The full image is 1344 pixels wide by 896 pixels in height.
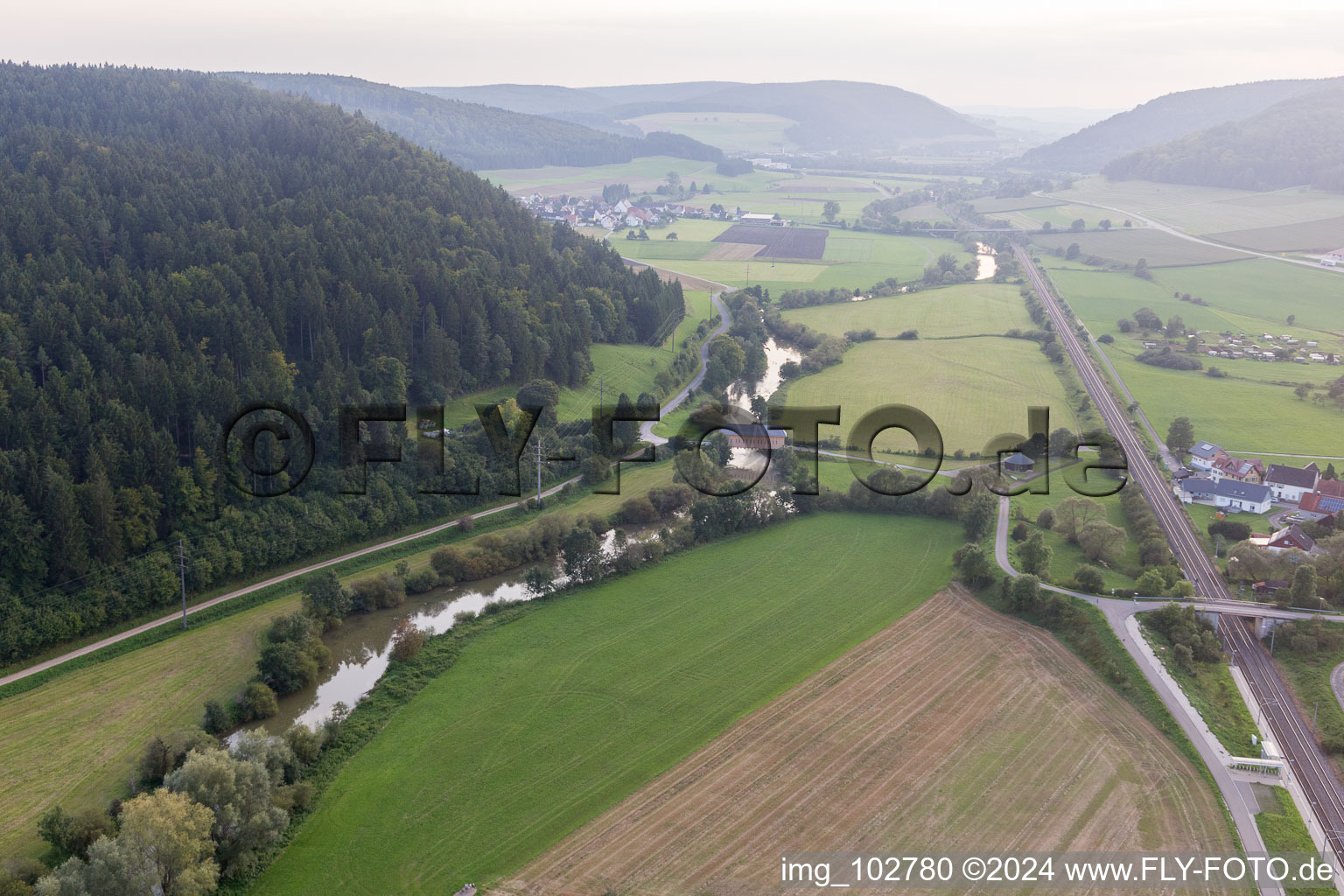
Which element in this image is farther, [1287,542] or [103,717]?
[1287,542]

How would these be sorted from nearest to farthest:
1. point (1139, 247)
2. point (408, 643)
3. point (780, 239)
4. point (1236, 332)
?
point (408, 643) < point (1236, 332) < point (1139, 247) < point (780, 239)

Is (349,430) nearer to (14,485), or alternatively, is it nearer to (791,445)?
(14,485)

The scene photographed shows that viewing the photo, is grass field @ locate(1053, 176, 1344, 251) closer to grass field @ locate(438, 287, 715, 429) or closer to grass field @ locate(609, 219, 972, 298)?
grass field @ locate(609, 219, 972, 298)

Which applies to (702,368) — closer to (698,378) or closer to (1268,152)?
(698,378)

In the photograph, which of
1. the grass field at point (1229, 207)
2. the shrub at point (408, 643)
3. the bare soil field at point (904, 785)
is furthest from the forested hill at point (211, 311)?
the grass field at point (1229, 207)

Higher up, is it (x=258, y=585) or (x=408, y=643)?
(x=258, y=585)

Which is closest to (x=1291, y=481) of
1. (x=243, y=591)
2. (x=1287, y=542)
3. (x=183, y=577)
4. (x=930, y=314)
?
(x=1287, y=542)
